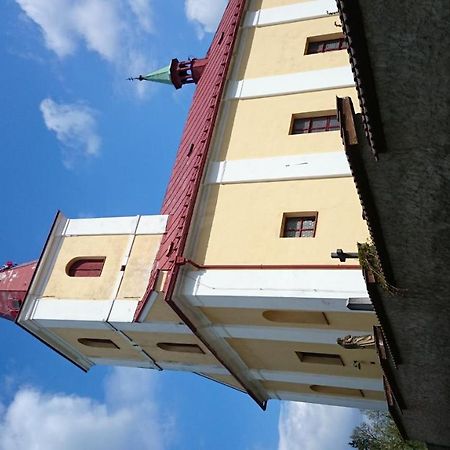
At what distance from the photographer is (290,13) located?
16.1 meters

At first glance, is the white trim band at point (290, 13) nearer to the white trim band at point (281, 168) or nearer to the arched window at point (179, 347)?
the white trim band at point (281, 168)

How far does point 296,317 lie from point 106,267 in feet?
16.5

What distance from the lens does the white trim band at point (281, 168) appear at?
40.4ft

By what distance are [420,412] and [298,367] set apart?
4.23 metres

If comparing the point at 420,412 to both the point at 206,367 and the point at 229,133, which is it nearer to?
the point at 206,367

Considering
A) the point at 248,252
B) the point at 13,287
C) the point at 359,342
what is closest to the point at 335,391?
the point at 359,342

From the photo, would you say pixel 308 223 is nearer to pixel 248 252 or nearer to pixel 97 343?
pixel 248 252

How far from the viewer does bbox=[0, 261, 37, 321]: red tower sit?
1645 cm

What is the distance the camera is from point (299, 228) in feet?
39.4

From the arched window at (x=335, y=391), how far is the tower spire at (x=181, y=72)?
11.8 metres

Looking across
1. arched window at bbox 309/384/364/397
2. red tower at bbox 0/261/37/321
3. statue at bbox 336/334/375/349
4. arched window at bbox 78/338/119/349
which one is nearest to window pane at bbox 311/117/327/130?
statue at bbox 336/334/375/349

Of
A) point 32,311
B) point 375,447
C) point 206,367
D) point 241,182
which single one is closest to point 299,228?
point 241,182

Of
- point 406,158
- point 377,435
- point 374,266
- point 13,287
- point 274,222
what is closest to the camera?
point 406,158

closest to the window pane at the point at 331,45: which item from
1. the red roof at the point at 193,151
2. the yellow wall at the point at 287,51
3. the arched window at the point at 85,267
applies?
the yellow wall at the point at 287,51
